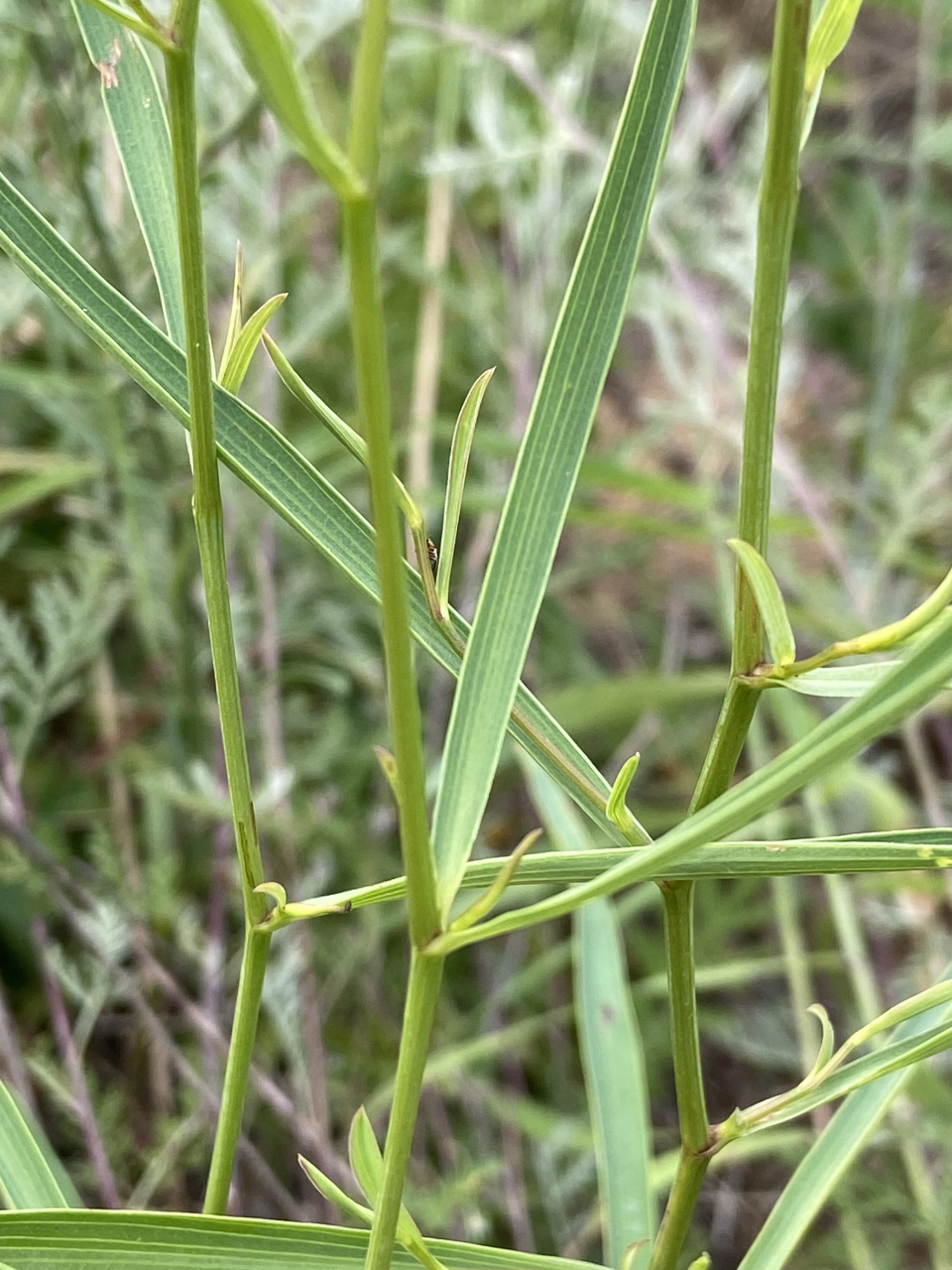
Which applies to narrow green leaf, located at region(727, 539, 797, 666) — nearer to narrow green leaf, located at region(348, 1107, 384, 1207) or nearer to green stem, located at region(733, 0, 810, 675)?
green stem, located at region(733, 0, 810, 675)

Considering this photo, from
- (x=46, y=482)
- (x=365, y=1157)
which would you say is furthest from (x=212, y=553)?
(x=46, y=482)

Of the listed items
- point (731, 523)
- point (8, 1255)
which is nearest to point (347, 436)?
point (8, 1255)

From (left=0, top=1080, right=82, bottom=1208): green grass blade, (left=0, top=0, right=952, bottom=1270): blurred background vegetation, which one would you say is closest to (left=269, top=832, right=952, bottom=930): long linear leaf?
(left=0, top=1080, right=82, bottom=1208): green grass blade

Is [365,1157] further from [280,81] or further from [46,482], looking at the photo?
[46,482]

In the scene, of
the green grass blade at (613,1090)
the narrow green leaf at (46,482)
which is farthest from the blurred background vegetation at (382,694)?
the green grass blade at (613,1090)

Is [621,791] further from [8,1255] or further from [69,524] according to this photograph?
[69,524]

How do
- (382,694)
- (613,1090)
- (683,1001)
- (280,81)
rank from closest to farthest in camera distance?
(280,81)
(683,1001)
(613,1090)
(382,694)

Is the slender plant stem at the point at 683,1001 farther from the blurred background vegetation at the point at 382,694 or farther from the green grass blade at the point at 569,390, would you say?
the blurred background vegetation at the point at 382,694
